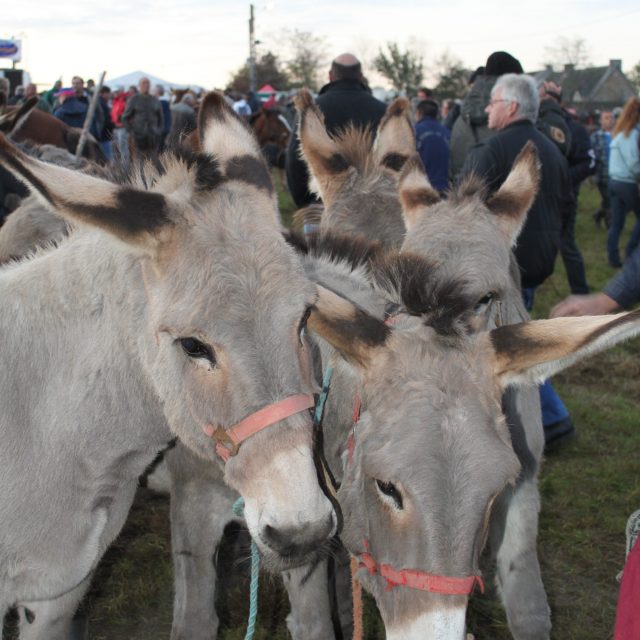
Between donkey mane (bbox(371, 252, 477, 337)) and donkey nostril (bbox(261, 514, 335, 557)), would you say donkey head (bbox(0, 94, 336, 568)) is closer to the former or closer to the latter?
donkey nostril (bbox(261, 514, 335, 557))

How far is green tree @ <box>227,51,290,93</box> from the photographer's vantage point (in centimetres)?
5947

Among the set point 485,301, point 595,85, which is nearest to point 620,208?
point 485,301

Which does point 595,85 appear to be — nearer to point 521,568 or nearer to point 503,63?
point 503,63

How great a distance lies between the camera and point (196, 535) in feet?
11.2

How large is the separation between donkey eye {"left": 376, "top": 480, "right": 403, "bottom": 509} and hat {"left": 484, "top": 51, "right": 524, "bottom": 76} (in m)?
5.93

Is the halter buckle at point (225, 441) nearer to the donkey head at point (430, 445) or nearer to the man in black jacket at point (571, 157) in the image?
the donkey head at point (430, 445)

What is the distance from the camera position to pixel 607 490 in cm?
598

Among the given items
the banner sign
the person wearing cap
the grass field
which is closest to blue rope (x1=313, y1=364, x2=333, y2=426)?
the grass field

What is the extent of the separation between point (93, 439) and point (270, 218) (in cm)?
98

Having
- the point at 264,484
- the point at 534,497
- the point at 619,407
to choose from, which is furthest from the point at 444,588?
the point at 619,407

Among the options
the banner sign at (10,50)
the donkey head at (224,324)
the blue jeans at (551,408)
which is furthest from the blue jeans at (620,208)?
the banner sign at (10,50)

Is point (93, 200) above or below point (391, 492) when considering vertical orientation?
above

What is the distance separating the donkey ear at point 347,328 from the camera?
2629 millimetres

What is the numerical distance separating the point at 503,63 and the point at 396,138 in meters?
2.87
